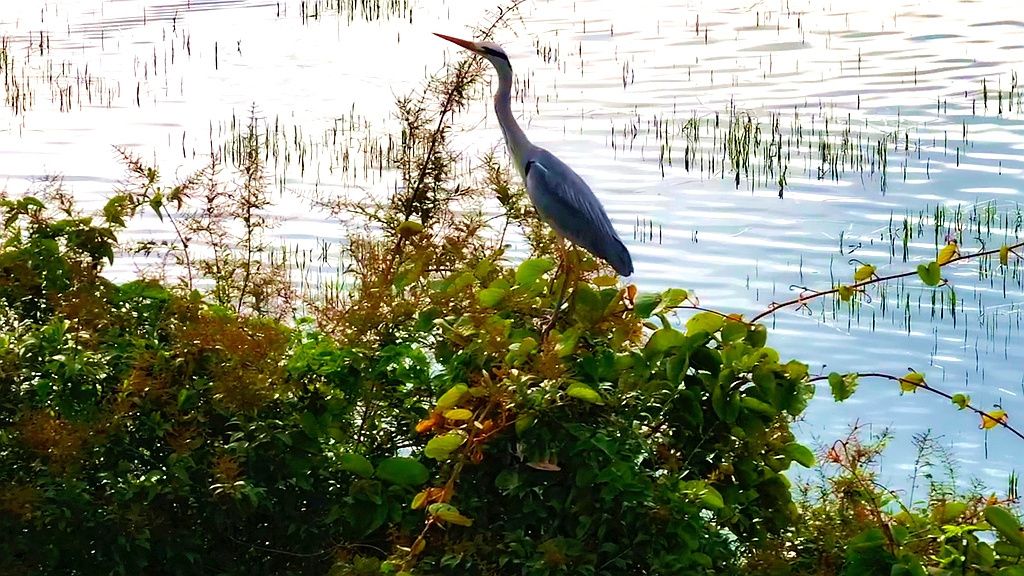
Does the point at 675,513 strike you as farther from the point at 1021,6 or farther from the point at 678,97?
the point at 1021,6

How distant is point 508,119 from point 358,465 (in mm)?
1862

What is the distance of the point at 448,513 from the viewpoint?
11.8 ft

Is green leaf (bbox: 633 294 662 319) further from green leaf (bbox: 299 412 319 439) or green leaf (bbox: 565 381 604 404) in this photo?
green leaf (bbox: 299 412 319 439)

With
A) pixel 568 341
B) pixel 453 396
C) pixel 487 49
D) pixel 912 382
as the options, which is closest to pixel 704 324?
pixel 568 341

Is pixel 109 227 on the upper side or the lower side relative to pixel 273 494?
upper

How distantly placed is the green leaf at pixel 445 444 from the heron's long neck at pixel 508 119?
73.5 inches

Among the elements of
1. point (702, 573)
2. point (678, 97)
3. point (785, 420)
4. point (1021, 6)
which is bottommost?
point (702, 573)

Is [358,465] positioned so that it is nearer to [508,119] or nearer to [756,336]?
[756,336]

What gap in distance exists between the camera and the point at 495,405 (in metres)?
3.84

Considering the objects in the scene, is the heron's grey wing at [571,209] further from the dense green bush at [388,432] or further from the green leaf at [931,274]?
the green leaf at [931,274]

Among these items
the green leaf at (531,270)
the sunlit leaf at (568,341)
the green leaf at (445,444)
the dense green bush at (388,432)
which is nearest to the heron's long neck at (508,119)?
the dense green bush at (388,432)

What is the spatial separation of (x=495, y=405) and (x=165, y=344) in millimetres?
1118

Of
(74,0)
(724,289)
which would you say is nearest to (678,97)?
(724,289)

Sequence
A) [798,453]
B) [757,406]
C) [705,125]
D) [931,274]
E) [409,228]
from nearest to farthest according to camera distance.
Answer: [757,406]
[931,274]
[798,453]
[409,228]
[705,125]
